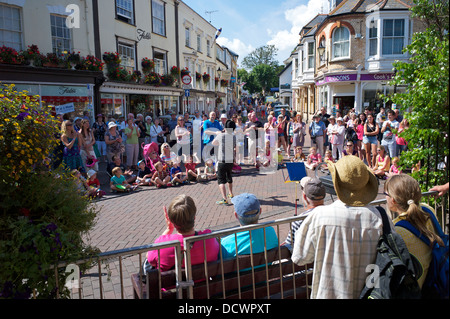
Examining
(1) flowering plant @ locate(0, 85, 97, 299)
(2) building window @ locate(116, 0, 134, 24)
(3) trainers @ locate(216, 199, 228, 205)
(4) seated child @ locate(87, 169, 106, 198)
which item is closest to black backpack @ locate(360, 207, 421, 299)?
(1) flowering plant @ locate(0, 85, 97, 299)

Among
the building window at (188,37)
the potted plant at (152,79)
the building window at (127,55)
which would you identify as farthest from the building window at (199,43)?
the building window at (127,55)

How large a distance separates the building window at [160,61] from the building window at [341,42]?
469 inches

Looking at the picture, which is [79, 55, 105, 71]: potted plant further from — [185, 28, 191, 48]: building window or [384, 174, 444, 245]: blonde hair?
[384, 174, 444, 245]: blonde hair

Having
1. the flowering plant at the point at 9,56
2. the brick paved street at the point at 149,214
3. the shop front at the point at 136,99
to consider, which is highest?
the flowering plant at the point at 9,56

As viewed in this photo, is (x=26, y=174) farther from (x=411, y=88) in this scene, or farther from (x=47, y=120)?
(x=411, y=88)

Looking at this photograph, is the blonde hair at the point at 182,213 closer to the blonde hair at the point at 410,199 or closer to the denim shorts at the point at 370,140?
the blonde hair at the point at 410,199

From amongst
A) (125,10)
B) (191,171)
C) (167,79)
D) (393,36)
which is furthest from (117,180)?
(393,36)

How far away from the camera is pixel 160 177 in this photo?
9.73 metres

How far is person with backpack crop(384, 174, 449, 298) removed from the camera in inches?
85.0

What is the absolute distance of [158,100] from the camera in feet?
74.3

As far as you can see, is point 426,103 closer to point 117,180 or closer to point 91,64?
point 117,180

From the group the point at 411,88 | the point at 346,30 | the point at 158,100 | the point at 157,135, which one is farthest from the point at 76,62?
the point at 346,30

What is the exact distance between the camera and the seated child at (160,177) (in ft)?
31.3
